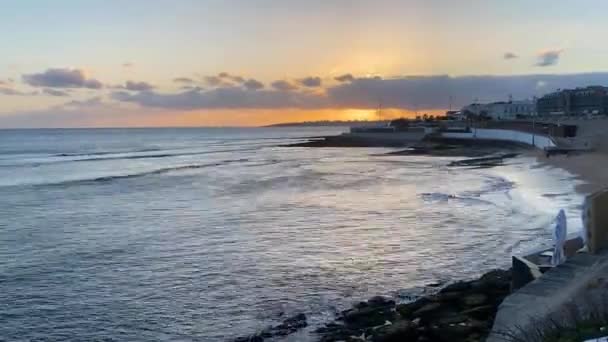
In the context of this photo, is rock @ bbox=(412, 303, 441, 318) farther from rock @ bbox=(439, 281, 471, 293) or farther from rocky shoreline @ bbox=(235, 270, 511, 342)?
rock @ bbox=(439, 281, 471, 293)

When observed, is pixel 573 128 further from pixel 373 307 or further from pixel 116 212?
pixel 373 307

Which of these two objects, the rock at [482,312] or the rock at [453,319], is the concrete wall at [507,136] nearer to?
the rock at [482,312]

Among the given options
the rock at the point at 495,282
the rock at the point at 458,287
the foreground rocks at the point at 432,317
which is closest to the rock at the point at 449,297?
the foreground rocks at the point at 432,317

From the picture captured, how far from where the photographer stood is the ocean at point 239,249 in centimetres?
1254

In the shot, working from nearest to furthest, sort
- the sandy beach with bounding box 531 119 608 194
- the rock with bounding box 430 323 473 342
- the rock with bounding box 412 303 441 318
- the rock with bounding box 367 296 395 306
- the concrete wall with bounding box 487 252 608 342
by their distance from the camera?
the concrete wall with bounding box 487 252 608 342, the rock with bounding box 430 323 473 342, the rock with bounding box 412 303 441 318, the rock with bounding box 367 296 395 306, the sandy beach with bounding box 531 119 608 194

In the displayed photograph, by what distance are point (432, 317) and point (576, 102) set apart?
131986mm

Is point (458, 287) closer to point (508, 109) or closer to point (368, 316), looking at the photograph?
point (368, 316)

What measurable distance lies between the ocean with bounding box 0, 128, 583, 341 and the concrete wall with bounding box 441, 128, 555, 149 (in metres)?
24.1

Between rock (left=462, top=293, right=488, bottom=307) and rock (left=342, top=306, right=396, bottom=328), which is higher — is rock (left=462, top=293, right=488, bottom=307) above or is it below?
above

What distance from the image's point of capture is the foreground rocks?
34.0 ft

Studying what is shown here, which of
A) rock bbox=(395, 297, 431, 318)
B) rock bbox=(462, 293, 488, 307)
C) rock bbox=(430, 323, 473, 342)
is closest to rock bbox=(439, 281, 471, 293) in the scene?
rock bbox=(462, 293, 488, 307)

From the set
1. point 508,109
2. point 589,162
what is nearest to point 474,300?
point 589,162

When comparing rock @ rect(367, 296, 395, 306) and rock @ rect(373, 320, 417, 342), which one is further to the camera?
rock @ rect(367, 296, 395, 306)

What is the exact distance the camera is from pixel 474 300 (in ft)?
38.6
